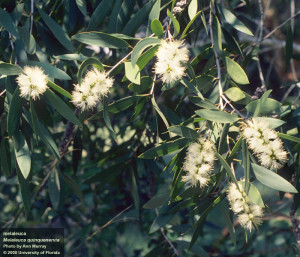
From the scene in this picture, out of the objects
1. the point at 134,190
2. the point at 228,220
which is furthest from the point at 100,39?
the point at 134,190

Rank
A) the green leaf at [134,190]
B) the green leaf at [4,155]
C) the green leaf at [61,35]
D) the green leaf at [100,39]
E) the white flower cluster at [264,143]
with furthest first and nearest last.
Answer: the green leaf at [134,190] < the green leaf at [4,155] < the green leaf at [61,35] < the green leaf at [100,39] < the white flower cluster at [264,143]

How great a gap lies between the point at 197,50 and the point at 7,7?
696 millimetres

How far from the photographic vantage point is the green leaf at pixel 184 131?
89 centimetres

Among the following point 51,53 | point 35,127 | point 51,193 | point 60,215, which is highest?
point 51,53

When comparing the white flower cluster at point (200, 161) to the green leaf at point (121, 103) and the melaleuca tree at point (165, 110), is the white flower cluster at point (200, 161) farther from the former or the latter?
the green leaf at point (121, 103)

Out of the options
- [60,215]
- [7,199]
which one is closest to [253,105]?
[60,215]

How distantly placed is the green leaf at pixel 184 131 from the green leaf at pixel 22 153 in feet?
1.34

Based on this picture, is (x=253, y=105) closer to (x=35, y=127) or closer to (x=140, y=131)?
(x=35, y=127)

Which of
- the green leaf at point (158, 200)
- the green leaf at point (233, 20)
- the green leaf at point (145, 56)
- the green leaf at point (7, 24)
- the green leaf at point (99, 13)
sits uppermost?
the green leaf at point (99, 13)

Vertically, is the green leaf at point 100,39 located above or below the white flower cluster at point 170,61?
above

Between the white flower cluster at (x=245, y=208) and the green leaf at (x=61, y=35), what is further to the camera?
the green leaf at (x=61, y=35)

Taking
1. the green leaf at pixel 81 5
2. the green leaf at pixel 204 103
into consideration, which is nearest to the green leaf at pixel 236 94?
the green leaf at pixel 204 103

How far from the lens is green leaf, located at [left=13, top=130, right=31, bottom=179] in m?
1.00

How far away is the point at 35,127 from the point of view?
98 centimetres
